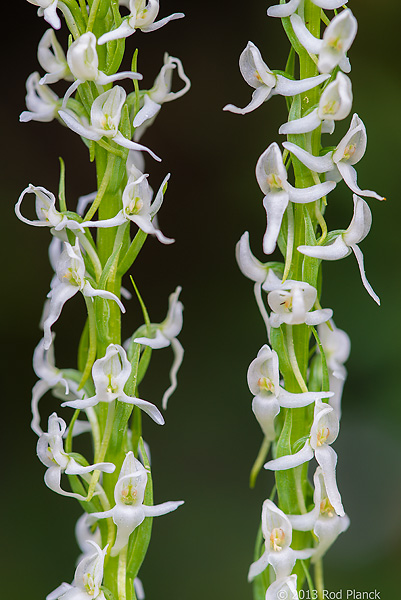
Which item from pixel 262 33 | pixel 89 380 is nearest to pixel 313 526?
pixel 89 380

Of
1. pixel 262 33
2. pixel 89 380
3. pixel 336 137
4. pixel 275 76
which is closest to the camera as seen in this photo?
pixel 275 76

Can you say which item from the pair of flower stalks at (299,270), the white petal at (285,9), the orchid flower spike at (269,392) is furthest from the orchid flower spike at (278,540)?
the white petal at (285,9)

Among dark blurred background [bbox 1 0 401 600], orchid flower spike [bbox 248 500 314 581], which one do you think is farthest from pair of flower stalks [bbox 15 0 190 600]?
dark blurred background [bbox 1 0 401 600]

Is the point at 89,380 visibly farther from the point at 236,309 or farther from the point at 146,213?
the point at 236,309

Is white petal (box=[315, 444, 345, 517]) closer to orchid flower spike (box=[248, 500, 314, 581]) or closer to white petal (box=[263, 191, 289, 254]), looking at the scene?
orchid flower spike (box=[248, 500, 314, 581])

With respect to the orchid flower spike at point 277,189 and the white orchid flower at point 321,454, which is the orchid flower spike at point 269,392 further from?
Result: the orchid flower spike at point 277,189

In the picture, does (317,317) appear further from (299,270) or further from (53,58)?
(53,58)
